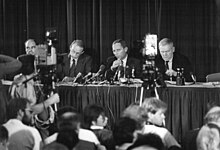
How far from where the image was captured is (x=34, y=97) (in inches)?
235

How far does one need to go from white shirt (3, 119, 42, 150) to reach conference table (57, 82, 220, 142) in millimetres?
1520

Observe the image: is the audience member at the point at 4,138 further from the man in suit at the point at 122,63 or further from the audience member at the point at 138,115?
the man in suit at the point at 122,63

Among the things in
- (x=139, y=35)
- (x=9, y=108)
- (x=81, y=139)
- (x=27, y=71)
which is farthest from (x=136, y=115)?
(x=139, y=35)

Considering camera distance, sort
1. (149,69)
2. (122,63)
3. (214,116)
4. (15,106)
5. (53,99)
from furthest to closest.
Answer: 1. (122,63)
2. (149,69)
3. (53,99)
4. (15,106)
5. (214,116)

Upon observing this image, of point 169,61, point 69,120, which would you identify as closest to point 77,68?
point 169,61

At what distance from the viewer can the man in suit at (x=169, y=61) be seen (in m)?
7.10

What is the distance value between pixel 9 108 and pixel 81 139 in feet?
3.29

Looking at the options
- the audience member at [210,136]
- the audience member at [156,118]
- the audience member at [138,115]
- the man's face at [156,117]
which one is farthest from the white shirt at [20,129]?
the audience member at [210,136]

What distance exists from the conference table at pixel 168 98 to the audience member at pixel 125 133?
5.66ft

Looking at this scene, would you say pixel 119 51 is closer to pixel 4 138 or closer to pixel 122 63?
pixel 122 63

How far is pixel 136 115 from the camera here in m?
4.89

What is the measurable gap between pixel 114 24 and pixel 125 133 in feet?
13.8

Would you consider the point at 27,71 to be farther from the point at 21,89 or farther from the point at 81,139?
the point at 81,139

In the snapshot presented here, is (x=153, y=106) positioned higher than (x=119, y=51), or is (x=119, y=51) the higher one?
(x=119, y=51)
